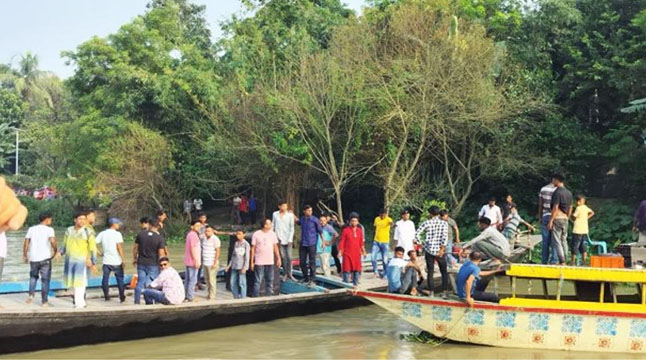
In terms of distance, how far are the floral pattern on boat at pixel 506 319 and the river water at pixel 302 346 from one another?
0.39m

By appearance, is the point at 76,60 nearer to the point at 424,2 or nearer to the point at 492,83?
the point at 424,2

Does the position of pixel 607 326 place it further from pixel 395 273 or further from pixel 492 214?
pixel 492 214

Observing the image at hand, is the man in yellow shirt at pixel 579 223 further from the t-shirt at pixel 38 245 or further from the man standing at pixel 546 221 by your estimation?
the t-shirt at pixel 38 245

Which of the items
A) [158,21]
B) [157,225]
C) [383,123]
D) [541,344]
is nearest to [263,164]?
[383,123]

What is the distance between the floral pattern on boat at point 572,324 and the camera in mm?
11562

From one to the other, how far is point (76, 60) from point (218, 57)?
615cm

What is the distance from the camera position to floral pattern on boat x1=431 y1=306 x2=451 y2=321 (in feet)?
39.7

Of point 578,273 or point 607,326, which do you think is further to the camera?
point 578,273

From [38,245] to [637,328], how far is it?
28.9ft

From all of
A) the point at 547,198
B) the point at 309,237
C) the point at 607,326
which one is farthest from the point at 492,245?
the point at 309,237

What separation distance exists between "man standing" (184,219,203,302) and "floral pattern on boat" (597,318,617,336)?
248 inches

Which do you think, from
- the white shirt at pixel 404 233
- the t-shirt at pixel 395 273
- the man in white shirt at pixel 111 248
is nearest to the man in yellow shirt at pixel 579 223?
the white shirt at pixel 404 233

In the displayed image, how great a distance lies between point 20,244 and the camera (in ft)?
108

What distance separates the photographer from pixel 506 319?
11750 millimetres
